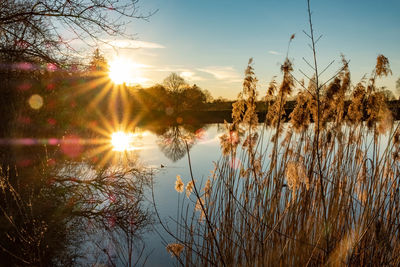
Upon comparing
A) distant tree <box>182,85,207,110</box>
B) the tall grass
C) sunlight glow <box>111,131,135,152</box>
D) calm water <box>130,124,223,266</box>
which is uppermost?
distant tree <box>182,85,207,110</box>

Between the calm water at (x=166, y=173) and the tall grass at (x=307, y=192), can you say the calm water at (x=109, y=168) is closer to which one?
the calm water at (x=166, y=173)

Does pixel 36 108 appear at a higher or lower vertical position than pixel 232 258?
higher

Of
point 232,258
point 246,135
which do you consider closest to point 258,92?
point 246,135

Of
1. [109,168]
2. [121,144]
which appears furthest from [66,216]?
[121,144]

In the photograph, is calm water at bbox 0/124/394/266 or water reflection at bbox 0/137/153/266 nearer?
water reflection at bbox 0/137/153/266

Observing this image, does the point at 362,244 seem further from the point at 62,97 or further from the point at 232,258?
the point at 62,97

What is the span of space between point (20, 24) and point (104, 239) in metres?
4.28

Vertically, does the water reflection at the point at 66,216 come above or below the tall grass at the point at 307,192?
below

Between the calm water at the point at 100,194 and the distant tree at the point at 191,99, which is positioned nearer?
the calm water at the point at 100,194

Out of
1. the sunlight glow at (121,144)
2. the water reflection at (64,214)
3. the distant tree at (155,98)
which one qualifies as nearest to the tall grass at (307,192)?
the water reflection at (64,214)

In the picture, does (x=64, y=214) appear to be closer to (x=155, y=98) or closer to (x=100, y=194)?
(x=100, y=194)

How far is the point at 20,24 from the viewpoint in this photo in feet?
18.9

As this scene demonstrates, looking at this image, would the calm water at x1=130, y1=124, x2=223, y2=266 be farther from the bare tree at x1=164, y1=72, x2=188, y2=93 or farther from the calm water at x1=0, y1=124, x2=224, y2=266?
the bare tree at x1=164, y1=72, x2=188, y2=93

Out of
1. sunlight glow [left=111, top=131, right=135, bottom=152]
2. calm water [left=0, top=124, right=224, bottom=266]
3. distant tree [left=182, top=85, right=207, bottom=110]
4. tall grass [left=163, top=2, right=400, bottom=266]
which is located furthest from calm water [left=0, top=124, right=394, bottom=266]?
distant tree [left=182, top=85, right=207, bottom=110]
